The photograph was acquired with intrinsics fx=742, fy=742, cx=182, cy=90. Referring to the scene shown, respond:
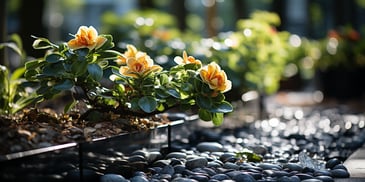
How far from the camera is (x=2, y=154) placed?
3.24m

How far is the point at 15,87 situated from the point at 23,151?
73.9 inches

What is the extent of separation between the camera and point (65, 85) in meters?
3.95

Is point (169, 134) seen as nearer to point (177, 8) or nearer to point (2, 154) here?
point (2, 154)

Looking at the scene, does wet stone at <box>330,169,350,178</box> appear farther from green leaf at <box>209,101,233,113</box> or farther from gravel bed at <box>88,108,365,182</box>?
green leaf at <box>209,101,233,113</box>

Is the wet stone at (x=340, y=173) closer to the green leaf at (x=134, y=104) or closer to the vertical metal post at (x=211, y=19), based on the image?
the green leaf at (x=134, y=104)

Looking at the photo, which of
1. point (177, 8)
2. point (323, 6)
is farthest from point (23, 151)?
point (323, 6)

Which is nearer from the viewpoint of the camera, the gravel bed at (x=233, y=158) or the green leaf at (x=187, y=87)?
the gravel bed at (x=233, y=158)

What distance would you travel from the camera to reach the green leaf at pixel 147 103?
3.94m

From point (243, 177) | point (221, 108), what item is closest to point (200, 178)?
point (243, 177)

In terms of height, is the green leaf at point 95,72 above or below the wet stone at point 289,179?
above

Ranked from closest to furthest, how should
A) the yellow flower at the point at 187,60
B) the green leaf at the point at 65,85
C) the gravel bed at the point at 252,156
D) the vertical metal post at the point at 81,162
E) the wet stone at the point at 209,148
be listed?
the vertical metal post at the point at 81,162
the gravel bed at the point at 252,156
the green leaf at the point at 65,85
the yellow flower at the point at 187,60
the wet stone at the point at 209,148

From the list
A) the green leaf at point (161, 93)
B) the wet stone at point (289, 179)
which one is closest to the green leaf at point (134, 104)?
the green leaf at point (161, 93)

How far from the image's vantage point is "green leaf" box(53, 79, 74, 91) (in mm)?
3933

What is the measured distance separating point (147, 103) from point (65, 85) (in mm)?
447
